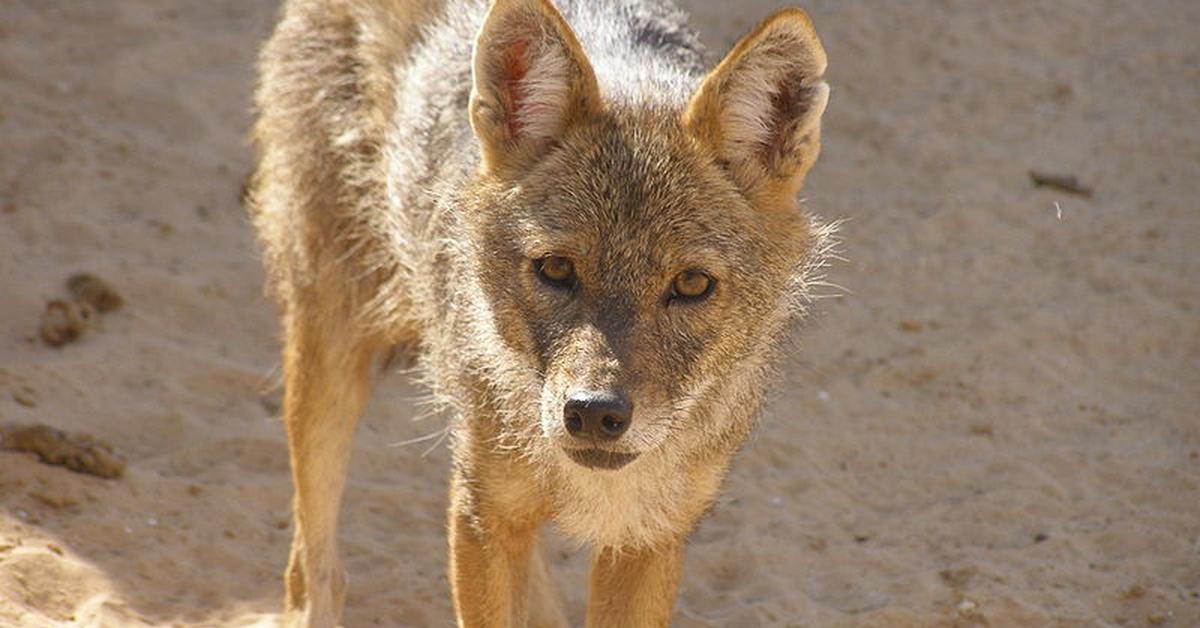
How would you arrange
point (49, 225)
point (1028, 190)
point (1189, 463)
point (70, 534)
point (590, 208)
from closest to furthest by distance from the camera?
point (590, 208) → point (70, 534) → point (1189, 463) → point (49, 225) → point (1028, 190)

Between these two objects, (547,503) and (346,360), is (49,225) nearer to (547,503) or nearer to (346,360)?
(346,360)

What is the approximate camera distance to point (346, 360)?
5.99 metres

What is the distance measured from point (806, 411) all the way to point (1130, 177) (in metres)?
2.71

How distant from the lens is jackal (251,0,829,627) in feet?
14.3

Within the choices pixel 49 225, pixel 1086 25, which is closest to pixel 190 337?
pixel 49 225

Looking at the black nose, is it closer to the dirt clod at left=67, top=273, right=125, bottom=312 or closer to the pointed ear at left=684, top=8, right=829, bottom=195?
the pointed ear at left=684, top=8, right=829, bottom=195

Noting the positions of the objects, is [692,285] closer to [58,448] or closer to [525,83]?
[525,83]

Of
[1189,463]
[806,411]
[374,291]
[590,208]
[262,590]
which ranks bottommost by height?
[1189,463]

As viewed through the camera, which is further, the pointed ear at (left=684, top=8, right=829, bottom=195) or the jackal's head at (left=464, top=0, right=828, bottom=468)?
the pointed ear at (left=684, top=8, right=829, bottom=195)

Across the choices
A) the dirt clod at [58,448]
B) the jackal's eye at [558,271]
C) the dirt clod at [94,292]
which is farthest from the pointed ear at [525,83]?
the dirt clod at [94,292]

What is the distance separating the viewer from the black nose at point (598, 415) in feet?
13.5

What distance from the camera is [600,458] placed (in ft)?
14.0

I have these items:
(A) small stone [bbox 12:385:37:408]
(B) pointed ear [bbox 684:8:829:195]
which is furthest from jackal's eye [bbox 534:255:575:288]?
(A) small stone [bbox 12:385:37:408]

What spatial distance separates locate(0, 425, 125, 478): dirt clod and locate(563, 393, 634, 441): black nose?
110 inches
